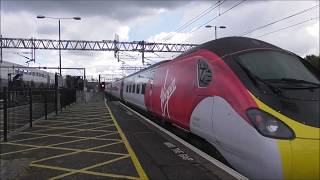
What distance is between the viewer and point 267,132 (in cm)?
638

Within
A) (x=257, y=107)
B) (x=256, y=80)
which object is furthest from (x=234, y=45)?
(x=257, y=107)

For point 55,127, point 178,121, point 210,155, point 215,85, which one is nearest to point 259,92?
point 215,85

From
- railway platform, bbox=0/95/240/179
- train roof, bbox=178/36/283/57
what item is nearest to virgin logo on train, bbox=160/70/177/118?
railway platform, bbox=0/95/240/179

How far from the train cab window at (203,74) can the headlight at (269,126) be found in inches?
87.3

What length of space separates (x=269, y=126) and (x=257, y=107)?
0.41 m

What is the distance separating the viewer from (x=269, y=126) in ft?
21.1

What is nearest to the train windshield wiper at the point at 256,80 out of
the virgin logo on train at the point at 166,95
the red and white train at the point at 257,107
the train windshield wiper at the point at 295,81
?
the red and white train at the point at 257,107

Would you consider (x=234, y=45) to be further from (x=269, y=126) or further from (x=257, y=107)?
(x=269, y=126)

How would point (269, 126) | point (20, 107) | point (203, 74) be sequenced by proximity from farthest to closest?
point (20, 107), point (203, 74), point (269, 126)

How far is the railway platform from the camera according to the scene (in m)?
8.84

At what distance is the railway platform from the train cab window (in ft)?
4.83

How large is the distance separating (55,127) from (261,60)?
11.9m

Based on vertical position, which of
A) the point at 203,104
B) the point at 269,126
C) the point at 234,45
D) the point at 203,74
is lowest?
the point at 269,126

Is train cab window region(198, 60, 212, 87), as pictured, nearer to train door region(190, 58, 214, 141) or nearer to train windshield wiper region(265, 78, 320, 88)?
train door region(190, 58, 214, 141)
